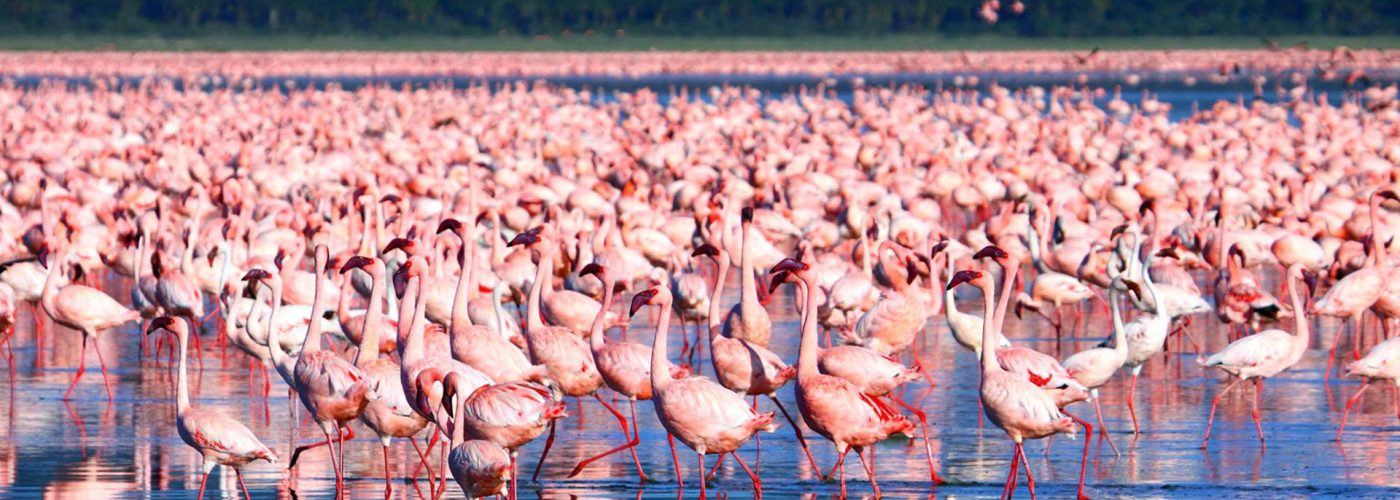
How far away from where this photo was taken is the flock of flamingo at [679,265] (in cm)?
897

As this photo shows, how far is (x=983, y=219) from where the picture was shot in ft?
70.9

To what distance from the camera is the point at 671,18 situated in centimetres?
11381

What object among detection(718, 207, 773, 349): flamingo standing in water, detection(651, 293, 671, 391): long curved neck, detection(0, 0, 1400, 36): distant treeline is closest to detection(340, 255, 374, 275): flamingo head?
detection(651, 293, 671, 391): long curved neck

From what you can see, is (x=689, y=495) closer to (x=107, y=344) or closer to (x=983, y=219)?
(x=107, y=344)

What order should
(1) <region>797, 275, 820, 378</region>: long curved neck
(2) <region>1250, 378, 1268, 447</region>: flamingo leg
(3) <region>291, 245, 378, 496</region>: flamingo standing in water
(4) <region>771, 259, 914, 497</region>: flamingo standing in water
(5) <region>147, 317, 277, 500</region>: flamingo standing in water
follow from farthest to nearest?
(2) <region>1250, 378, 1268, 447</region>: flamingo leg → (1) <region>797, 275, 820, 378</region>: long curved neck → (3) <region>291, 245, 378, 496</region>: flamingo standing in water → (4) <region>771, 259, 914, 497</region>: flamingo standing in water → (5) <region>147, 317, 277, 500</region>: flamingo standing in water

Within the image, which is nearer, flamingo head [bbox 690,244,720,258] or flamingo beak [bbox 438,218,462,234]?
flamingo head [bbox 690,244,720,258]

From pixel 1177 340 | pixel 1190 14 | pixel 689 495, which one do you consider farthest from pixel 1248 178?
pixel 1190 14

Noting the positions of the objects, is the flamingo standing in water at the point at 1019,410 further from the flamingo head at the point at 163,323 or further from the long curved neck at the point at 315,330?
the flamingo head at the point at 163,323

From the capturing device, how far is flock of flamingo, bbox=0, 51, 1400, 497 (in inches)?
353

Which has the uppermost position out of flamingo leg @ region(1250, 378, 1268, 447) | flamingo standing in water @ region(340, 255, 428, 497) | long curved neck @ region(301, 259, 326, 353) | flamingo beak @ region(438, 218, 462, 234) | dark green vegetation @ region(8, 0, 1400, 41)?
flamingo beak @ region(438, 218, 462, 234)

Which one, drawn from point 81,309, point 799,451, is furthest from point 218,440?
point 81,309

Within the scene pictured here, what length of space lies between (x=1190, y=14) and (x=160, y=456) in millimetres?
105337

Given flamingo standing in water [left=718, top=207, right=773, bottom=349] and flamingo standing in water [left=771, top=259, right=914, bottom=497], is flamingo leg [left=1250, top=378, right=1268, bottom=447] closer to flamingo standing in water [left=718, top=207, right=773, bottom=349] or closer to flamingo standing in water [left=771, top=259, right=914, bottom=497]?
flamingo standing in water [left=771, top=259, right=914, bottom=497]

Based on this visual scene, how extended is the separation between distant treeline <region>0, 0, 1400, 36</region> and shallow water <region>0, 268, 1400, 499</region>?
9699 cm
